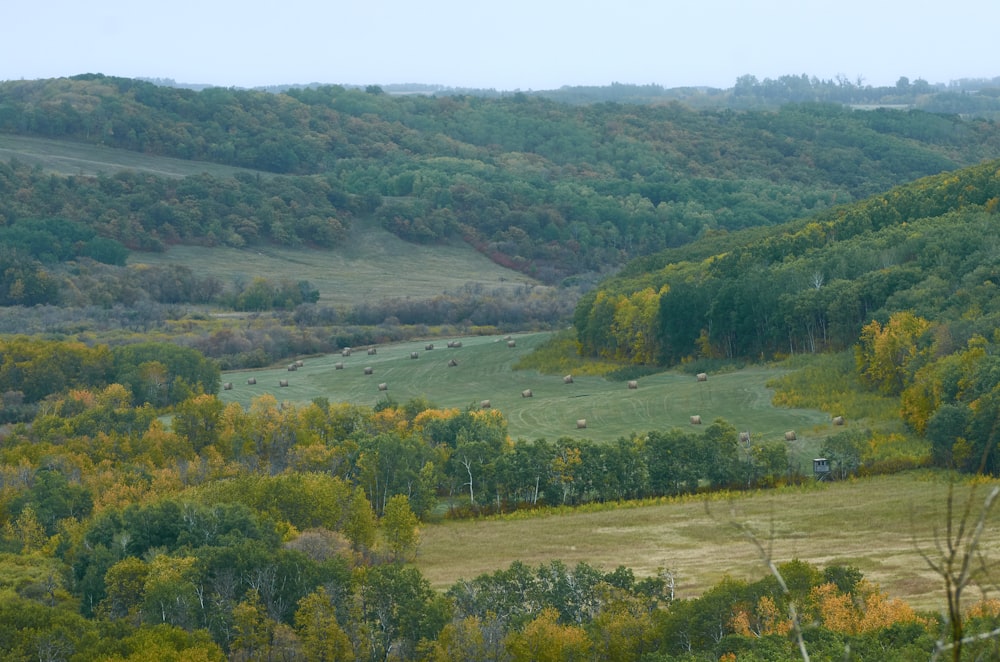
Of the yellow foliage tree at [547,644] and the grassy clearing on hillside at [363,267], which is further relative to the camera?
the grassy clearing on hillside at [363,267]

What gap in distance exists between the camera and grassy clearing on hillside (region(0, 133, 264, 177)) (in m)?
154

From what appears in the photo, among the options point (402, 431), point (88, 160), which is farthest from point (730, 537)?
point (88, 160)

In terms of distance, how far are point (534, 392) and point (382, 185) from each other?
305ft

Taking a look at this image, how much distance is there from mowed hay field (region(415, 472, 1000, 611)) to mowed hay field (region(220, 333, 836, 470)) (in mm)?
5643

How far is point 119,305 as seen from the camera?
11394 centimetres

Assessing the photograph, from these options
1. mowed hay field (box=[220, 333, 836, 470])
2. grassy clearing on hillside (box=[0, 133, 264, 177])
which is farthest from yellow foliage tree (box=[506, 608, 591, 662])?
grassy clearing on hillside (box=[0, 133, 264, 177])

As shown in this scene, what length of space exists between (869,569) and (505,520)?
15.6m

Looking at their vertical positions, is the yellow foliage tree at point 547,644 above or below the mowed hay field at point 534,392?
above

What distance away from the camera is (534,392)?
78.1 metres

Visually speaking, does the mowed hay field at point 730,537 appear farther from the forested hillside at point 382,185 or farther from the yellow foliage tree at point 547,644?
the forested hillside at point 382,185

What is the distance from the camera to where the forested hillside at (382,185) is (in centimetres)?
14425

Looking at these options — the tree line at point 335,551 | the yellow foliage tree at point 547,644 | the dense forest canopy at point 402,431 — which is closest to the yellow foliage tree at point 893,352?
the dense forest canopy at point 402,431

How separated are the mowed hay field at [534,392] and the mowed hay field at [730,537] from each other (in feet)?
18.5

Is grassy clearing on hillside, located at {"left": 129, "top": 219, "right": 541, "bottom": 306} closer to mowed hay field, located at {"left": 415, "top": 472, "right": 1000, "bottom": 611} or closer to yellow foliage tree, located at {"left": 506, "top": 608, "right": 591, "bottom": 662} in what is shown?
mowed hay field, located at {"left": 415, "top": 472, "right": 1000, "bottom": 611}
